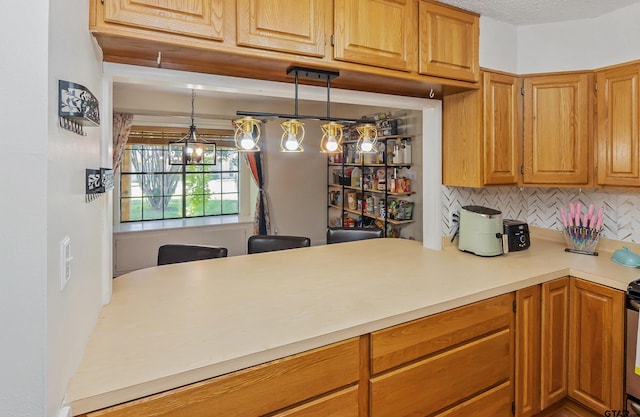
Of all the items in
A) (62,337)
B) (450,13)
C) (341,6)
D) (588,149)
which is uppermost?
(450,13)

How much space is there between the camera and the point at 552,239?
2.61 m

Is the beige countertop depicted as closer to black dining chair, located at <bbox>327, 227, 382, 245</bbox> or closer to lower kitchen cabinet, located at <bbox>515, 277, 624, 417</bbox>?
lower kitchen cabinet, located at <bbox>515, 277, 624, 417</bbox>

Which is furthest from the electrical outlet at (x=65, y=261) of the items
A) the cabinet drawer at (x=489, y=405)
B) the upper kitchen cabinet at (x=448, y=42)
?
the upper kitchen cabinet at (x=448, y=42)

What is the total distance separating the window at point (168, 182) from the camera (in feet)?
16.2

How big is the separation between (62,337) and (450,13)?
215 cm

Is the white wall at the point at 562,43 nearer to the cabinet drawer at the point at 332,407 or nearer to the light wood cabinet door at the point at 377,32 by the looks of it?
the light wood cabinet door at the point at 377,32

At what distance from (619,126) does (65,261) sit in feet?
8.70

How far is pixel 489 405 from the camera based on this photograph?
1.62m

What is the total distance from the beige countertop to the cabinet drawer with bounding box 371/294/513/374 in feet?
0.14

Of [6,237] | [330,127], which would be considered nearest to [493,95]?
[330,127]

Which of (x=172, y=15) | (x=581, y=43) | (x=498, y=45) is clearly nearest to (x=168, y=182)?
(x=172, y=15)

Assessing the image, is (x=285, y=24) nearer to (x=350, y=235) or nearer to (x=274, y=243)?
(x=274, y=243)

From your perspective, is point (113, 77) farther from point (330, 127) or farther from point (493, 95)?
point (493, 95)

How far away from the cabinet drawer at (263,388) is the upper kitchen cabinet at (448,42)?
143 cm
